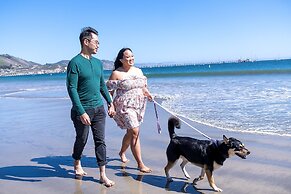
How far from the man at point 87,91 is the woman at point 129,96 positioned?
0.54 metres

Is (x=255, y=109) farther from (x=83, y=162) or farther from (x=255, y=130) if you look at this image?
(x=83, y=162)

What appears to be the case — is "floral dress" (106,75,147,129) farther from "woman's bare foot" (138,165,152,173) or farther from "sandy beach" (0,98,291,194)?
"sandy beach" (0,98,291,194)

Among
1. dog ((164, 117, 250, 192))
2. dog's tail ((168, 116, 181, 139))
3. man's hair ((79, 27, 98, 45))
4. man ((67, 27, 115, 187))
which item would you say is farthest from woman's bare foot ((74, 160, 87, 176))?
man's hair ((79, 27, 98, 45))

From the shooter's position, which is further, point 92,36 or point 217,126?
point 217,126

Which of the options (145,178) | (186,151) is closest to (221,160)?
(186,151)

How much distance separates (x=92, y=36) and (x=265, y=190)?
2.82 m

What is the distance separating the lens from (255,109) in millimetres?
10125

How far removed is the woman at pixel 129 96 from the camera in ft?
17.1

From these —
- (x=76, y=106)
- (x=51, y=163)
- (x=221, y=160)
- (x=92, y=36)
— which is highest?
(x=92, y=36)

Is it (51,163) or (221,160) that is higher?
(221,160)

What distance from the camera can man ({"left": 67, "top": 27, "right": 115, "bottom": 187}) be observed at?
441 centimetres

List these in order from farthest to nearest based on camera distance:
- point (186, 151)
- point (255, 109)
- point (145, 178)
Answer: point (255, 109), point (145, 178), point (186, 151)

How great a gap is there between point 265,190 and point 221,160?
2.03ft

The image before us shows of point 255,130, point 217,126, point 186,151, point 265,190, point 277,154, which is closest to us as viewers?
point 265,190
